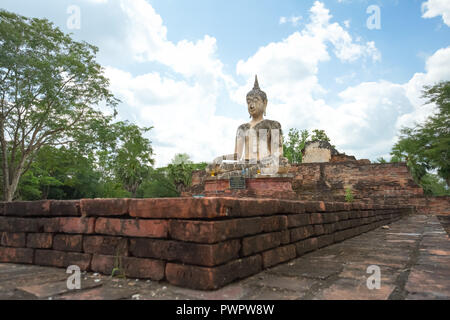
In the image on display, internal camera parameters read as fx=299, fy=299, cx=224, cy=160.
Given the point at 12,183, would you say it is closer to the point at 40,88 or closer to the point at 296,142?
the point at 40,88

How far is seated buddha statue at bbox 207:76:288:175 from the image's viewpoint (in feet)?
26.9

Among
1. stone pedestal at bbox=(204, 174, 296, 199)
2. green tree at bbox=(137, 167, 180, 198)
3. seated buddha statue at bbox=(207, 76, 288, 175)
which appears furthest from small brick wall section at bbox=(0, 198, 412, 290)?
green tree at bbox=(137, 167, 180, 198)

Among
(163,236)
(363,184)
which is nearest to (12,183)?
(163,236)

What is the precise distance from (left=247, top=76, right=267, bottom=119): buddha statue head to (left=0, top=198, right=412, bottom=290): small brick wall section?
21.2ft

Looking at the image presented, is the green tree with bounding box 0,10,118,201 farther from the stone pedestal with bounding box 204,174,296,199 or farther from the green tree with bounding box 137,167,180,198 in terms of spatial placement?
the green tree with bounding box 137,167,180,198

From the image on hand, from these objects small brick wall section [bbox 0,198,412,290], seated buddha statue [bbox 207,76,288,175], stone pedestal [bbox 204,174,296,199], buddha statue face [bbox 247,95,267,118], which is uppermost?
buddha statue face [bbox 247,95,267,118]

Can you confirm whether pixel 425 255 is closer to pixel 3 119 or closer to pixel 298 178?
pixel 298 178

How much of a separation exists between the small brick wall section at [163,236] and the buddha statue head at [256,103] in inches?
254

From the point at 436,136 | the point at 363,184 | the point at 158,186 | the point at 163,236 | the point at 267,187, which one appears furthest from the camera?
the point at 158,186

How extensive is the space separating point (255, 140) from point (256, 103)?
3.75 feet

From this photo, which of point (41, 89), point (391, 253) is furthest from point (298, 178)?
point (41, 89)

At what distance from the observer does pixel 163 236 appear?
1.81 m

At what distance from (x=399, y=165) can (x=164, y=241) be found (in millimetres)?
10646
